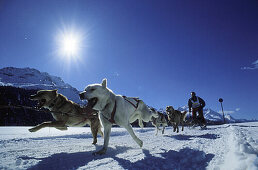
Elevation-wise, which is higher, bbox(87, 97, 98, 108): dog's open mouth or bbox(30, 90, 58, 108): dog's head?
bbox(30, 90, 58, 108): dog's head

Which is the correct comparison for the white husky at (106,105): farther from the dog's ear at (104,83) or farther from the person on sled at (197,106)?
the person on sled at (197,106)

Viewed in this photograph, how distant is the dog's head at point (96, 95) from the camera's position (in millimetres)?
2982

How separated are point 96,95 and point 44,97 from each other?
1473 millimetres

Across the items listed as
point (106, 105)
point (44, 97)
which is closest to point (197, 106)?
point (106, 105)

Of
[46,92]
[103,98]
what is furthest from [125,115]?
[46,92]

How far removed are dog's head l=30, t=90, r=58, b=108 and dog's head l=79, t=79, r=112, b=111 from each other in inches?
47.2

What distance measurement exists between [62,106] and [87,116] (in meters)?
0.71

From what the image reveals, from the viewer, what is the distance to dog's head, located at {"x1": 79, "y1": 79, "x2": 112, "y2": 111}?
298 centimetres

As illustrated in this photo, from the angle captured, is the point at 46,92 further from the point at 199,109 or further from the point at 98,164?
the point at 199,109

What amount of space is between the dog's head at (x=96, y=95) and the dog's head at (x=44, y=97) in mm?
1198

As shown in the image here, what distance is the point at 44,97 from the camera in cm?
365

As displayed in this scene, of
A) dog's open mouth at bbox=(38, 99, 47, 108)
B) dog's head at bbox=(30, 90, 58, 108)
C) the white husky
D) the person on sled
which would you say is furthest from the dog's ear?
the person on sled

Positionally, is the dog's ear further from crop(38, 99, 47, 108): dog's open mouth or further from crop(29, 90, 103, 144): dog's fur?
crop(38, 99, 47, 108): dog's open mouth

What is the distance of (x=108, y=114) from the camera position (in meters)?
3.24
